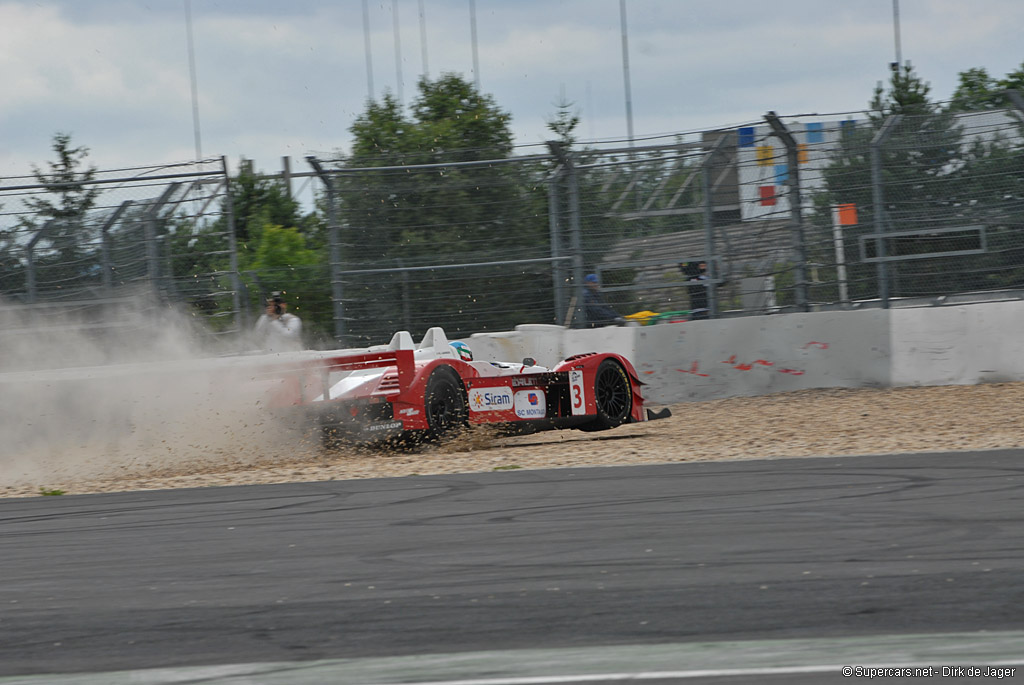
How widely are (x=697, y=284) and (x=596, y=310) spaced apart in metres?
1.21

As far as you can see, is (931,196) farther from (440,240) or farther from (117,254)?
(117,254)

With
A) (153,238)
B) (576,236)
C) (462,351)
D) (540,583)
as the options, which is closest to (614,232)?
(576,236)

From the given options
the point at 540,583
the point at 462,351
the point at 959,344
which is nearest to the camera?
the point at 540,583

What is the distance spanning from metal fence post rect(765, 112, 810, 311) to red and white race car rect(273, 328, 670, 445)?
292 centimetres

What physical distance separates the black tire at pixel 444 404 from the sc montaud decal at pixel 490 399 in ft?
0.29

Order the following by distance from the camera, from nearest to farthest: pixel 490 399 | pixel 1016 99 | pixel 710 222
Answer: pixel 490 399 < pixel 1016 99 < pixel 710 222

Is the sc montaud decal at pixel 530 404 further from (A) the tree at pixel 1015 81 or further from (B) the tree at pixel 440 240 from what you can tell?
(A) the tree at pixel 1015 81

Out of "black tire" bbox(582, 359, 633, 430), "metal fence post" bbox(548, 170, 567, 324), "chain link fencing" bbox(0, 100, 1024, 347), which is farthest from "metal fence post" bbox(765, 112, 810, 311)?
"black tire" bbox(582, 359, 633, 430)

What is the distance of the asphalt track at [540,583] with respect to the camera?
11.9 feet

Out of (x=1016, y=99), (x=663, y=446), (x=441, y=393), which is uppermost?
(x=1016, y=99)

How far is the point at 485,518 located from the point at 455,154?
7737mm

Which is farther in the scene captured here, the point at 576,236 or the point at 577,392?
the point at 576,236

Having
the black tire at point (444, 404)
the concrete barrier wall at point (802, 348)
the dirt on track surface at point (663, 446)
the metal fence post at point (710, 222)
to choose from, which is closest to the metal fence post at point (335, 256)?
the concrete barrier wall at point (802, 348)

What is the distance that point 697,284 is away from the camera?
1370cm
